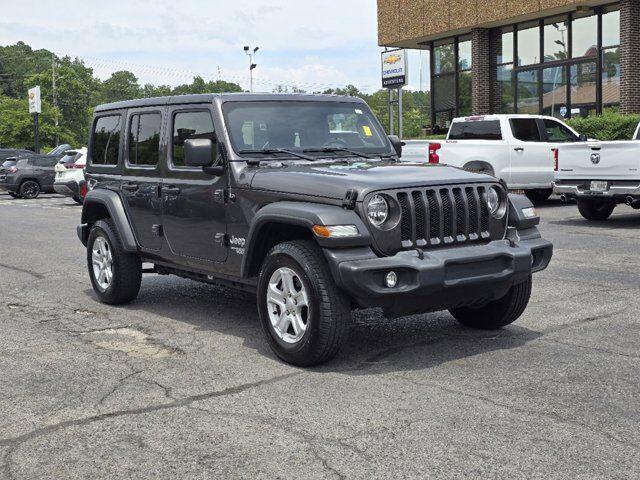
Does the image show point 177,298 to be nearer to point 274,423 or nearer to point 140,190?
point 140,190

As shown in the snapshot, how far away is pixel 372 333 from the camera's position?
6.60 meters

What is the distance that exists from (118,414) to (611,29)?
1023 inches

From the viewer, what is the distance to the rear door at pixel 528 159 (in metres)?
18.3

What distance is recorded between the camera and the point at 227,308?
7.80m

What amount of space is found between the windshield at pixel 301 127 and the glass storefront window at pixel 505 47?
25743 mm

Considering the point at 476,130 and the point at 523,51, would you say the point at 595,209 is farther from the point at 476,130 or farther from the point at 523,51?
the point at 523,51

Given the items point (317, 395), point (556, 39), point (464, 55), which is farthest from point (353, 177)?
point (464, 55)

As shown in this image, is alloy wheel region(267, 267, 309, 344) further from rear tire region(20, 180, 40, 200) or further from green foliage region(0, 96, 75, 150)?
green foliage region(0, 96, 75, 150)

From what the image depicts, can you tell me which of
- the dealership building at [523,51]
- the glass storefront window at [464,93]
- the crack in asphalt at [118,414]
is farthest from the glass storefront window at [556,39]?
the crack in asphalt at [118,414]

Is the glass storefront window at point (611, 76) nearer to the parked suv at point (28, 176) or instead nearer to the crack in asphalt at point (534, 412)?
the parked suv at point (28, 176)

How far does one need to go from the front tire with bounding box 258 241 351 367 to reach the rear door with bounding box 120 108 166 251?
1810 mm

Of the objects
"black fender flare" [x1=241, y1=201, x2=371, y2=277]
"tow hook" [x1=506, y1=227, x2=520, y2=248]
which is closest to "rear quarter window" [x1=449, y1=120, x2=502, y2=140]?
"tow hook" [x1=506, y1=227, x2=520, y2=248]

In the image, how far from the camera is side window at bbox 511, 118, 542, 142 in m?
18.4

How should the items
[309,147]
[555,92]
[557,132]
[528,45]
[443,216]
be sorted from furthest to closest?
[528,45] → [555,92] → [557,132] → [309,147] → [443,216]
